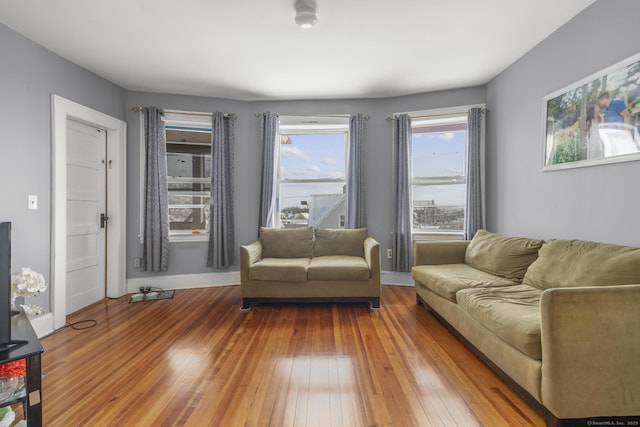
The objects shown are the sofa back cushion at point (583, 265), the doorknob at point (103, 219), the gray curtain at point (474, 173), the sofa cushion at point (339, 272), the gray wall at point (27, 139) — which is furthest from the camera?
the gray curtain at point (474, 173)

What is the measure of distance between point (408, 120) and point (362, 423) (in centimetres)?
353

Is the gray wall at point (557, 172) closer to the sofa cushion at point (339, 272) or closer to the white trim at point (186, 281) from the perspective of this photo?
the sofa cushion at point (339, 272)

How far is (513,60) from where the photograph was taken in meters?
3.24

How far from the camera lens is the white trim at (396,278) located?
4.19 m

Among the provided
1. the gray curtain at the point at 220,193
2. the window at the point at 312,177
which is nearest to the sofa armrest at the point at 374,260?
the window at the point at 312,177

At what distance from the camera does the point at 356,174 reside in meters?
4.16

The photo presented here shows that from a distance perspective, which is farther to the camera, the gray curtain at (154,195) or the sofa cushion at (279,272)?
the gray curtain at (154,195)

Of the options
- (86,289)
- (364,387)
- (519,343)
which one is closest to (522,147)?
(519,343)

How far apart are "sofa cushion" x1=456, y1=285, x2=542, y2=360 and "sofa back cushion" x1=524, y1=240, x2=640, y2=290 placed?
0.47 feet

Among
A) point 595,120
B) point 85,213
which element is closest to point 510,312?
point 595,120

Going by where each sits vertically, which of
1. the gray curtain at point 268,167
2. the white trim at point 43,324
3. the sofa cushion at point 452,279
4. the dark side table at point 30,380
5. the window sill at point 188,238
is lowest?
the white trim at point 43,324

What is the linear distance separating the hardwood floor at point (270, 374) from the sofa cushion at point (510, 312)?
35 cm

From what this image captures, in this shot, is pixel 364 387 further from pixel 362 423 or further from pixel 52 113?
pixel 52 113

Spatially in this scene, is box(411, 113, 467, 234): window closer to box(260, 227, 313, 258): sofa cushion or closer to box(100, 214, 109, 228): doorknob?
box(260, 227, 313, 258): sofa cushion
